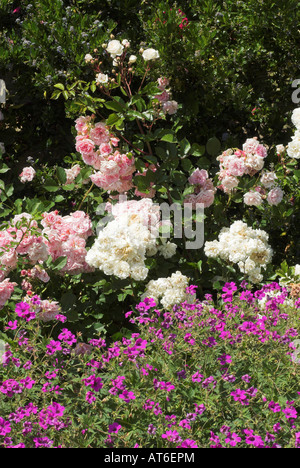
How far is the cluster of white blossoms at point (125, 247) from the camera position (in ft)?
10.2

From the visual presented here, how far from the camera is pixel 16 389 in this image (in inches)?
93.7

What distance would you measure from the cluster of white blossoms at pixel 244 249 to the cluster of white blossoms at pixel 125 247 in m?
0.37

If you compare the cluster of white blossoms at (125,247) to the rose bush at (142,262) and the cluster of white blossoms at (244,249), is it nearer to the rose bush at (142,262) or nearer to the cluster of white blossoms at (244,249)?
the rose bush at (142,262)

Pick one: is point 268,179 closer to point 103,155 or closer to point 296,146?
point 296,146

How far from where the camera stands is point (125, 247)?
3117 millimetres

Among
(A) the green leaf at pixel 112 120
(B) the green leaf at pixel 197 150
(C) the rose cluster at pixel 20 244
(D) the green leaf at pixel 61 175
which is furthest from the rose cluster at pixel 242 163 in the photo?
(C) the rose cluster at pixel 20 244

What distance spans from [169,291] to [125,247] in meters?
0.30

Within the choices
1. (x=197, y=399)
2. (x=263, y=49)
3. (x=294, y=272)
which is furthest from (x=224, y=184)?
(x=197, y=399)

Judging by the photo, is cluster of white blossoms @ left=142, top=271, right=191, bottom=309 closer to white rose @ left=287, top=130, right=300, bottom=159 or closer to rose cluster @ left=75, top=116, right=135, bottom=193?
rose cluster @ left=75, top=116, right=135, bottom=193

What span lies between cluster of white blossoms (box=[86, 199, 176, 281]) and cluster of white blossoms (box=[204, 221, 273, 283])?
37 centimetres

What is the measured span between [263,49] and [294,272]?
1.58 meters

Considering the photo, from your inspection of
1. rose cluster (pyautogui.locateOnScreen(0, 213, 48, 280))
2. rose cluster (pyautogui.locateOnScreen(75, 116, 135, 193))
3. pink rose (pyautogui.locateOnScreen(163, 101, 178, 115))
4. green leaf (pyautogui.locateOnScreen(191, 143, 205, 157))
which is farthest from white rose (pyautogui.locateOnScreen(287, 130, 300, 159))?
rose cluster (pyautogui.locateOnScreen(0, 213, 48, 280))

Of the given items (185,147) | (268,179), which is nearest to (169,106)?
(185,147)
